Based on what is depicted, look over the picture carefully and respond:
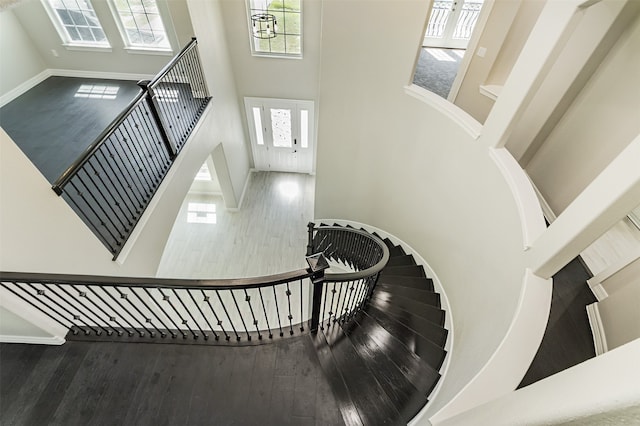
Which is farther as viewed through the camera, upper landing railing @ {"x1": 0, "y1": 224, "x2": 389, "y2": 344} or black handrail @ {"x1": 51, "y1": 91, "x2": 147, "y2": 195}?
black handrail @ {"x1": 51, "y1": 91, "x2": 147, "y2": 195}

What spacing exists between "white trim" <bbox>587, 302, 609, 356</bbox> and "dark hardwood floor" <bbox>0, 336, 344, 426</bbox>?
83.0 inches

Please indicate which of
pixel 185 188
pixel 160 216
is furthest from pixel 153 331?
pixel 185 188

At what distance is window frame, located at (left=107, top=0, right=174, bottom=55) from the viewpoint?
5.06m

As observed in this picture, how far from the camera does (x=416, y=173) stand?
4113mm

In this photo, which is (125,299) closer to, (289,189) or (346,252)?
(346,252)

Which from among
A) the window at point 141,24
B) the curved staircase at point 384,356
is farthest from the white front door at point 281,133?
the curved staircase at point 384,356

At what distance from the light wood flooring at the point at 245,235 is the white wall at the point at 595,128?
4060 mm

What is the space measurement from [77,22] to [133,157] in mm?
4281

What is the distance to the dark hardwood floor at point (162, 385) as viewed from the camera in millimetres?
2008

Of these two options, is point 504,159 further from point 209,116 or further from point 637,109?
point 209,116

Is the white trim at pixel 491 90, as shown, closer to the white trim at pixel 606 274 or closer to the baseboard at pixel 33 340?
the white trim at pixel 606 274

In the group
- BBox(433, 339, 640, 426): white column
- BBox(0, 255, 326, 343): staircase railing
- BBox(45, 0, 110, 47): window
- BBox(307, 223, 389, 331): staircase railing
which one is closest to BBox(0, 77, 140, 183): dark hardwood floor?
BBox(45, 0, 110, 47): window

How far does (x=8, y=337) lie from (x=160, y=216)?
1.62 m

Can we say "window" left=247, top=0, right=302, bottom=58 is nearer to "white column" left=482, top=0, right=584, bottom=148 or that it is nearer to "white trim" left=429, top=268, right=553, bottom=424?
"white column" left=482, top=0, right=584, bottom=148
